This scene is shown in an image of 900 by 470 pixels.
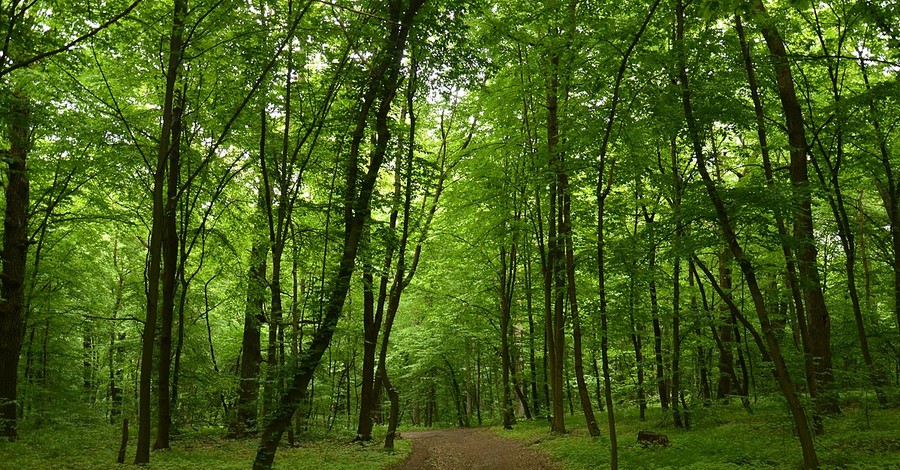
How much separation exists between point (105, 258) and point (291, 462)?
51.7 feet

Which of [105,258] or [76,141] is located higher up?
[76,141]

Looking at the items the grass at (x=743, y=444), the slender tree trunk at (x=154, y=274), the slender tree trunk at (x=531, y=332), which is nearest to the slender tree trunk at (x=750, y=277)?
the grass at (x=743, y=444)

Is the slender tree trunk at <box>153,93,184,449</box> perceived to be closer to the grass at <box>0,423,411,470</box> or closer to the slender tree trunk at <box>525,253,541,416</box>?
the grass at <box>0,423,411,470</box>

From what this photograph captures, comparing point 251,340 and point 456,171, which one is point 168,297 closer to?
point 251,340

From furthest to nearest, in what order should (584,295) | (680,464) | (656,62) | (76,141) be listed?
1. (584,295)
2. (76,141)
3. (680,464)
4. (656,62)

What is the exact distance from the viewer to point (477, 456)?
40.7 ft

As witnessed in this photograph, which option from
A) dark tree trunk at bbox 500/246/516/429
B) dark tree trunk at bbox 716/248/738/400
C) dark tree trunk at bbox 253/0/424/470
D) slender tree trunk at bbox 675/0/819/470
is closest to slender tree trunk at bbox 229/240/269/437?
dark tree trunk at bbox 253/0/424/470

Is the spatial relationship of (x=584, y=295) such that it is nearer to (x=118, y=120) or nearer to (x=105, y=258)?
(x=118, y=120)

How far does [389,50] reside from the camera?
8.57 metres

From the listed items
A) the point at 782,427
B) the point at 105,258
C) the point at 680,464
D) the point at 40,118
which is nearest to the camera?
the point at 680,464

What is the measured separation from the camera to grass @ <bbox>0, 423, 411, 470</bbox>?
9.39 m

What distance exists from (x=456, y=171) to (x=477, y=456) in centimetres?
904

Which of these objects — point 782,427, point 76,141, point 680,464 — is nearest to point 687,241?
point 680,464

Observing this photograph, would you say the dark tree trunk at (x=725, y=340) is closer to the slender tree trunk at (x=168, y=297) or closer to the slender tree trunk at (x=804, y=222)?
the slender tree trunk at (x=804, y=222)
